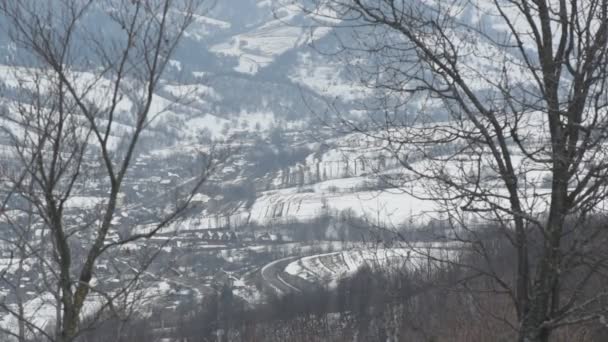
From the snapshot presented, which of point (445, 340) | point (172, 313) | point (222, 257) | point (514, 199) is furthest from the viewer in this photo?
point (222, 257)

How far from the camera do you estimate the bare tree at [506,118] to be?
354 cm

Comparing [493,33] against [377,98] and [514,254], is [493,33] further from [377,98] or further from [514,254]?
[514,254]

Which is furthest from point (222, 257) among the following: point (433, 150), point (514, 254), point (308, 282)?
point (433, 150)

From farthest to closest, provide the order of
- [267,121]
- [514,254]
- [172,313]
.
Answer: [267,121]
[172,313]
[514,254]

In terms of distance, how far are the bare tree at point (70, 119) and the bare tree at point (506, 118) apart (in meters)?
1.46

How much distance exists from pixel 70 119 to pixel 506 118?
10.1 feet

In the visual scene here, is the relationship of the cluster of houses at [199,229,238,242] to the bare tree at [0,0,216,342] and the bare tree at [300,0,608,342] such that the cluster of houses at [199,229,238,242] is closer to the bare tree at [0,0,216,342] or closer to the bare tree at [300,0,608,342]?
the bare tree at [0,0,216,342]

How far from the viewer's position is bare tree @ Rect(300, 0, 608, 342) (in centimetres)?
354

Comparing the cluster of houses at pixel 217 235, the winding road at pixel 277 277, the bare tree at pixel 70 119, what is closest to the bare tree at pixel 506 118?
the bare tree at pixel 70 119

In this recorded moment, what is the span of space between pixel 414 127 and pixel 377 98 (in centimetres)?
37

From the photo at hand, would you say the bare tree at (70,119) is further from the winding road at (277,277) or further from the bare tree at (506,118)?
the winding road at (277,277)

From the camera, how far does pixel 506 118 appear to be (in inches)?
146

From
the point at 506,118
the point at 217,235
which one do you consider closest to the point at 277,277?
the point at 217,235

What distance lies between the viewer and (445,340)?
8.82 m
